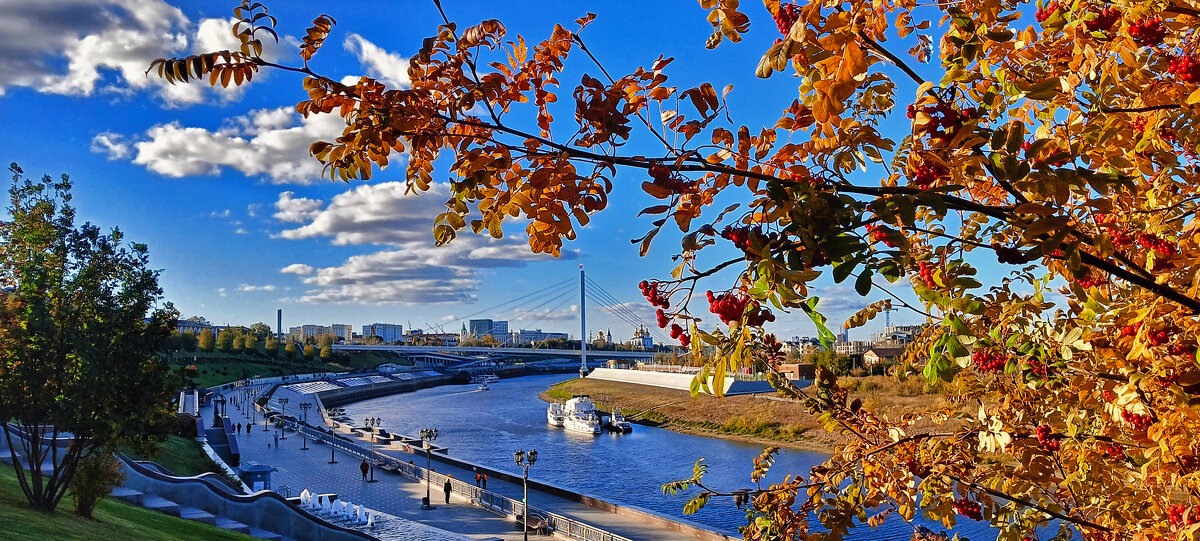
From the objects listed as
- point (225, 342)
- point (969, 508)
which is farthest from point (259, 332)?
point (969, 508)

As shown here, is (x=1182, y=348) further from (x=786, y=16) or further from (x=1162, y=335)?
(x=786, y=16)

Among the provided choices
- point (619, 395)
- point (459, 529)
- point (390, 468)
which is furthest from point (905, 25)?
point (619, 395)

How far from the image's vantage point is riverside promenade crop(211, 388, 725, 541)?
1599 cm

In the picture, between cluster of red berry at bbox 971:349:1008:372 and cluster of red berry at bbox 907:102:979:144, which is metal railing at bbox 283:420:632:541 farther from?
cluster of red berry at bbox 907:102:979:144

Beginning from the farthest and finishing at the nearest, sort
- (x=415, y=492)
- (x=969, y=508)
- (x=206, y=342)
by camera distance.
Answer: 1. (x=206, y=342)
2. (x=415, y=492)
3. (x=969, y=508)

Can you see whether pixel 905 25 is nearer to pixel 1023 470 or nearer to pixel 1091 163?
pixel 1091 163

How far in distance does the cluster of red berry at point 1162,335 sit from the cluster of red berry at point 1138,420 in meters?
0.24

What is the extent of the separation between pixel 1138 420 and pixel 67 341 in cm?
1246

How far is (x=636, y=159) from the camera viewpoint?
4.95 feet

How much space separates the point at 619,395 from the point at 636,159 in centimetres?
6029

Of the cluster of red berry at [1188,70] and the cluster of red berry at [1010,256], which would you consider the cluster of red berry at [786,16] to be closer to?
the cluster of red berry at [1010,256]

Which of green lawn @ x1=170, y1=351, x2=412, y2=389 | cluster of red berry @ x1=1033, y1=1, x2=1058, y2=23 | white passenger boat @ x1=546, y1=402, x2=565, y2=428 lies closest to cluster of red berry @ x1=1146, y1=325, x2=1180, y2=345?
cluster of red berry @ x1=1033, y1=1, x2=1058, y2=23

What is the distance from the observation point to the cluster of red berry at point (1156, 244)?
1.96m

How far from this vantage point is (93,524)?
10.1 meters
